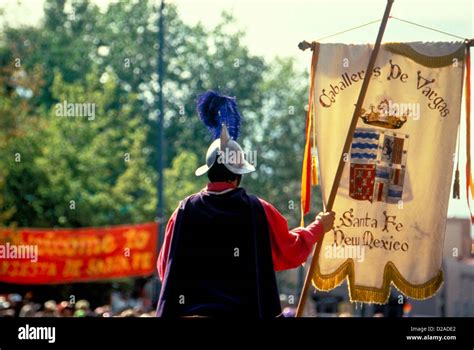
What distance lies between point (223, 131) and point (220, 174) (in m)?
0.22

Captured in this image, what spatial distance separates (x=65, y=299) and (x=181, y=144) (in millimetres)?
17300

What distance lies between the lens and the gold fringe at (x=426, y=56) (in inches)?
302

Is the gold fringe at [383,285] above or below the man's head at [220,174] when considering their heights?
below

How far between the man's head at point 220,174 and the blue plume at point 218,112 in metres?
0.20

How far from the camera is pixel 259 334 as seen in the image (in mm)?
6703

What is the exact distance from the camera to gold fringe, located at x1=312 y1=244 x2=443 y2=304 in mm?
7746

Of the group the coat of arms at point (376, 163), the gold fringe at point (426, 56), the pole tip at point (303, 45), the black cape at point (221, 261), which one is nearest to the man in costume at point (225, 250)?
the black cape at point (221, 261)

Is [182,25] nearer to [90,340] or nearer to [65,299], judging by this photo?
[65,299]

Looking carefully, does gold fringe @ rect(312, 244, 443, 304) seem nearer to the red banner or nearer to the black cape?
the black cape

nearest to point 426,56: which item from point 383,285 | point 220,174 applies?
point 383,285

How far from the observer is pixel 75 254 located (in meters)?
22.0

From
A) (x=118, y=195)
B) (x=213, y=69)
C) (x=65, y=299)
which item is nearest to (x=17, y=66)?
(x=65, y=299)

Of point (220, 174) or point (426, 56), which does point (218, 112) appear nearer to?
point (220, 174)

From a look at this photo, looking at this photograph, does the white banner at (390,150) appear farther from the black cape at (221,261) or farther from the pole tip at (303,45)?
the black cape at (221,261)
